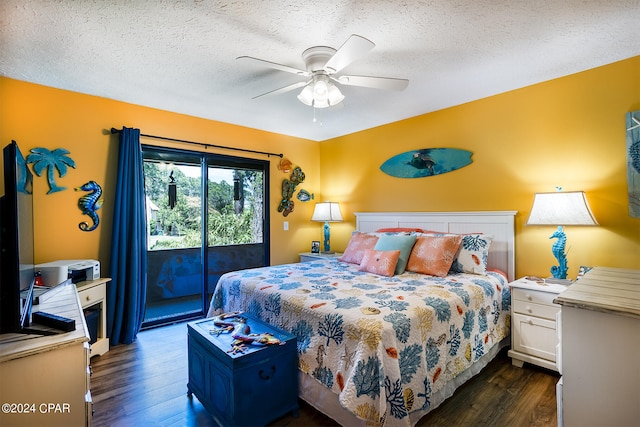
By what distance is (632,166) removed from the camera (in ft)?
7.41

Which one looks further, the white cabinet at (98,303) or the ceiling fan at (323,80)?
the white cabinet at (98,303)

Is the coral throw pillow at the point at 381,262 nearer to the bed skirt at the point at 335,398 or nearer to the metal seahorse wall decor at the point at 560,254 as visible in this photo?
the bed skirt at the point at 335,398

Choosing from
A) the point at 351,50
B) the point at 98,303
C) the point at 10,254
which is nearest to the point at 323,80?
the point at 351,50

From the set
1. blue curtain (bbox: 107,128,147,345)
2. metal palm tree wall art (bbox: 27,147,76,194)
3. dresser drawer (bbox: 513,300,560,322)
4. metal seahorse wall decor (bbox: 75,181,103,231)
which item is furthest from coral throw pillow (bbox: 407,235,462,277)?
metal palm tree wall art (bbox: 27,147,76,194)

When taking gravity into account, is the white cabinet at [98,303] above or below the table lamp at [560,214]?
below

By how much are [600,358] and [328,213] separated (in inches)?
135

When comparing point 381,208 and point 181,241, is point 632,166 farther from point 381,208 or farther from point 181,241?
point 181,241

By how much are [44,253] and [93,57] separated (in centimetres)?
181

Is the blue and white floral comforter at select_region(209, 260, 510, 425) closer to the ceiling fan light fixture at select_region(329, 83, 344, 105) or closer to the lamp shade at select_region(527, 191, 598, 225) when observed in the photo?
the lamp shade at select_region(527, 191, 598, 225)

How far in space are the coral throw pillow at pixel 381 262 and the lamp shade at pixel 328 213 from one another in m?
1.49

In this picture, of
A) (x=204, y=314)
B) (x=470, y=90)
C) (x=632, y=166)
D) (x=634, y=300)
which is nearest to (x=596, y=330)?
(x=634, y=300)

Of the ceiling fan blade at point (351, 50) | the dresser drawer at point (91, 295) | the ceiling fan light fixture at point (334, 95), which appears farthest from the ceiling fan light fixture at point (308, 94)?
the dresser drawer at point (91, 295)

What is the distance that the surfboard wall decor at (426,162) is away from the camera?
128 inches

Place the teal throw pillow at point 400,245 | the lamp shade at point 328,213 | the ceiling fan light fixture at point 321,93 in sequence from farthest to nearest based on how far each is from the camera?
1. the lamp shade at point 328,213
2. the teal throw pillow at point 400,245
3. the ceiling fan light fixture at point 321,93
